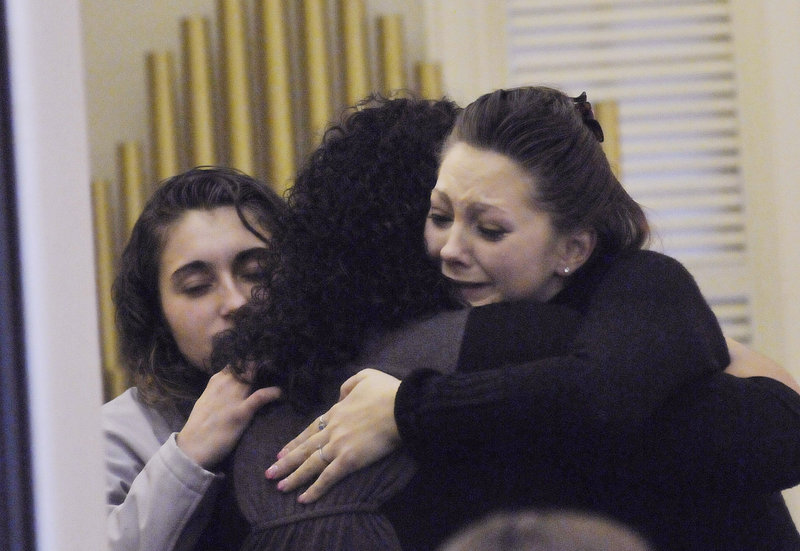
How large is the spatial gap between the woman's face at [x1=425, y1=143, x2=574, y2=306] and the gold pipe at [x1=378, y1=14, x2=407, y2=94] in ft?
4.92

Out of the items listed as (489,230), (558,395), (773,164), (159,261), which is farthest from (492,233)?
(773,164)

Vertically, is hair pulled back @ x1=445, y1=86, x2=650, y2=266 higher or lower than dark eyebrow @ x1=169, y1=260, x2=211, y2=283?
higher

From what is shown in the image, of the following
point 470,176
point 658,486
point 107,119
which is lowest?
point 658,486

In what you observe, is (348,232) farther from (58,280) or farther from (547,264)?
(58,280)

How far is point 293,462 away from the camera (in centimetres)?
97

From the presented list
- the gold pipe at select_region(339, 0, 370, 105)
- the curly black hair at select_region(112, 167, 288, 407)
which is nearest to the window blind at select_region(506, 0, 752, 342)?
the gold pipe at select_region(339, 0, 370, 105)

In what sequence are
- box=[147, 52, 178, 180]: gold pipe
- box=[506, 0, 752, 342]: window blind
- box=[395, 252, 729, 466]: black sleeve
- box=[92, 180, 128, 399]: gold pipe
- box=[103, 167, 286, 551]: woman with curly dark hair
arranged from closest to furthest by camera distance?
box=[395, 252, 729, 466]: black sleeve → box=[103, 167, 286, 551]: woman with curly dark hair → box=[92, 180, 128, 399]: gold pipe → box=[147, 52, 178, 180]: gold pipe → box=[506, 0, 752, 342]: window blind

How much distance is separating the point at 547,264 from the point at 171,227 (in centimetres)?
68

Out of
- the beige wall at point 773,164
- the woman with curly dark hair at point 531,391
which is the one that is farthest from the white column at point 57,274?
the beige wall at point 773,164

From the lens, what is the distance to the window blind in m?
2.90

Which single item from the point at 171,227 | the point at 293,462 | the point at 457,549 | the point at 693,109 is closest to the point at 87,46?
the point at 171,227

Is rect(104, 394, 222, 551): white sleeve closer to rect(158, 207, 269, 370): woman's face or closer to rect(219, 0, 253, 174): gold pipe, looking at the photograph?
rect(158, 207, 269, 370): woman's face

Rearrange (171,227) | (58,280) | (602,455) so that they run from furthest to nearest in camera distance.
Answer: (171,227)
(602,455)
(58,280)

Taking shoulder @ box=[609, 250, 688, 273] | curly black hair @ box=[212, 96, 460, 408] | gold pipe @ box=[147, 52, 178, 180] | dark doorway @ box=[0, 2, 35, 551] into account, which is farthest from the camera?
gold pipe @ box=[147, 52, 178, 180]
